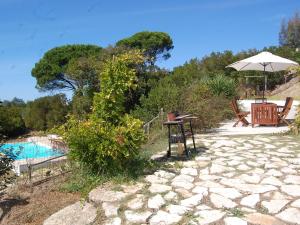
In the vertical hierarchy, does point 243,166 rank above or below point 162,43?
below

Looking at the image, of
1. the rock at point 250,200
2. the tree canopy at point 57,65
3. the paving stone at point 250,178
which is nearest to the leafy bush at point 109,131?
the paving stone at point 250,178

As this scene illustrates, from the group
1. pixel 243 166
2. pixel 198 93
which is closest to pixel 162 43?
pixel 198 93

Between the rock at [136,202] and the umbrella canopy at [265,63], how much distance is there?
8012mm

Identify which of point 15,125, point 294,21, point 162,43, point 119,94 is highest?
point 294,21

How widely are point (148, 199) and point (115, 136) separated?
1.13m

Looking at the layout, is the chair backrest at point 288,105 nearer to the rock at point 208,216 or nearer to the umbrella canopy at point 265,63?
the umbrella canopy at point 265,63

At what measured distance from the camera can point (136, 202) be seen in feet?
16.3

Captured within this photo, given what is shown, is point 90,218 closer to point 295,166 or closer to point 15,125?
point 295,166

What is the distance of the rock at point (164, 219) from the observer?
438 cm

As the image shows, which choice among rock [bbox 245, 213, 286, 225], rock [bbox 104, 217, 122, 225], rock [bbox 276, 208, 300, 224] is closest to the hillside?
rock [bbox 276, 208, 300, 224]

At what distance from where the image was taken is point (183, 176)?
19.6 ft

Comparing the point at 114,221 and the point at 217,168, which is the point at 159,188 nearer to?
the point at 114,221

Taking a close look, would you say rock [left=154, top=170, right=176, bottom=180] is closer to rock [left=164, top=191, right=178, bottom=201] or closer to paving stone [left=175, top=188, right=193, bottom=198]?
paving stone [left=175, top=188, right=193, bottom=198]

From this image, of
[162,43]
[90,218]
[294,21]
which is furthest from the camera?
[294,21]
